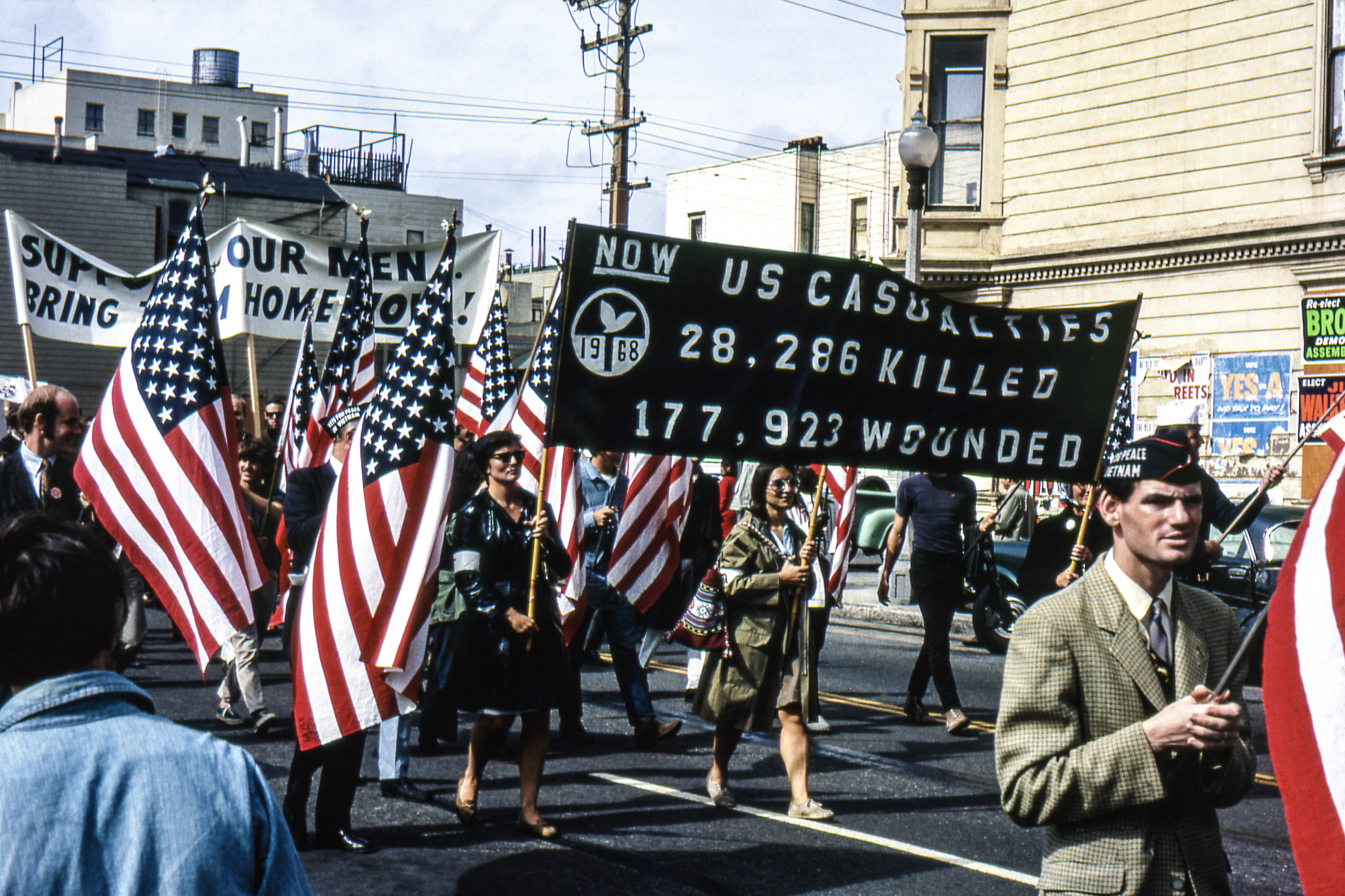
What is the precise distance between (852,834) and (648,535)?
3.64m

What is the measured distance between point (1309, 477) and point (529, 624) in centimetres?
1018

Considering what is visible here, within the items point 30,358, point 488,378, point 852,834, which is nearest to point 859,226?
point 488,378

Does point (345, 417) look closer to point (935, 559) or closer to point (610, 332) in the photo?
point (610, 332)

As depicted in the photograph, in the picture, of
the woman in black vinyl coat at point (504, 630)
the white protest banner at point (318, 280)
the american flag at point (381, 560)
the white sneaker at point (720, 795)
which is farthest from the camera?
the white protest banner at point (318, 280)

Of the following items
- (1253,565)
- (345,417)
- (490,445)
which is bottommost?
(1253,565)

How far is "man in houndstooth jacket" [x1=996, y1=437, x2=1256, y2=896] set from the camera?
307cm

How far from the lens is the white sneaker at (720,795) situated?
7449 mm

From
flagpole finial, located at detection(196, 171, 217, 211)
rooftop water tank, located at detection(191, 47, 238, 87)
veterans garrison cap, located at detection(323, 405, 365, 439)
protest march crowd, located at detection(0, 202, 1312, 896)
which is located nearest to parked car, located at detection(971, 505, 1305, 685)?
protest march crowd, located at detection(0, 202, 1312, 896)

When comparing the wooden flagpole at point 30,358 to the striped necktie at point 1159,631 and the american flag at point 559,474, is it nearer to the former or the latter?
the american flag at point 559,474

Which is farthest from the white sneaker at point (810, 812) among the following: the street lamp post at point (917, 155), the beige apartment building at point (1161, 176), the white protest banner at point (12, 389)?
the white protest banner at point (12, 389)

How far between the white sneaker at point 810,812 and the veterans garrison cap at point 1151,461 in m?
4.08

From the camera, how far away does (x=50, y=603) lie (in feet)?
7.02

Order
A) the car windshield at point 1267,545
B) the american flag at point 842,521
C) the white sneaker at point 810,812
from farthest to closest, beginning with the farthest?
the american flag at point 842,521 < the car windshield at point 1267,545 < the white sneaker at point 810,812

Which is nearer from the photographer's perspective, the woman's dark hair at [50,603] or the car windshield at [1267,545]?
the woman's dark hair at [50,603]
